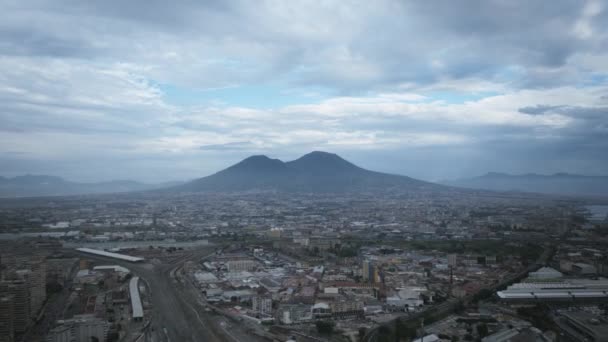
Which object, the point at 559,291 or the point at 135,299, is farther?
the point at 559,291

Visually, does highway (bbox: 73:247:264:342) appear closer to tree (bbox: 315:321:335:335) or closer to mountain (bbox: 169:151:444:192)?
tree (bbox: 315:321:335:335)

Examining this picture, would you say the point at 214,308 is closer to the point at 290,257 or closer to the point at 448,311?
the point at 448,311

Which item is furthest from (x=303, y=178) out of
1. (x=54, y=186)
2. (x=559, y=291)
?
(x=559, y=291)

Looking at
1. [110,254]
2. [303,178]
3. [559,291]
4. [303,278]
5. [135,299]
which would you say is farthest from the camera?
[303,178]

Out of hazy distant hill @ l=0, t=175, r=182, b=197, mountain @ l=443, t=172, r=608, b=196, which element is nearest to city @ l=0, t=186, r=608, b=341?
hazy distant hill @ l=0, t=175, r=182, b=197

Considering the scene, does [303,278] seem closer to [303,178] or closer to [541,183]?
[303,178]

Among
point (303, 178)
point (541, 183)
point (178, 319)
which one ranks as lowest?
point (178, 319)

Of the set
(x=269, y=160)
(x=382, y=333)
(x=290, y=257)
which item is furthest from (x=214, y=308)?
(x=269, y=160)
